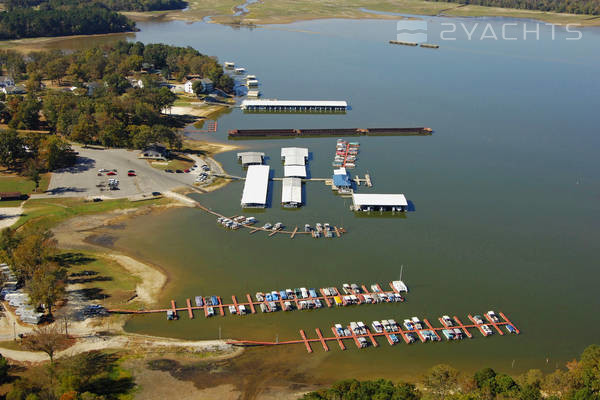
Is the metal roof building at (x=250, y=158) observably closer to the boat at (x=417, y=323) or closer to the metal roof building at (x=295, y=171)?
the metal roof building at (x=295, y=171)

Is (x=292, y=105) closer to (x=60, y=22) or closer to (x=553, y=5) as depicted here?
(x=60, y=22)

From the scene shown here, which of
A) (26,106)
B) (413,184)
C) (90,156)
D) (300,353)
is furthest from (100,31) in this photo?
(300,353)

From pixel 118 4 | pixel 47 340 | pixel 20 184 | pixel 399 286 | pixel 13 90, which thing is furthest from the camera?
pixel 118 4

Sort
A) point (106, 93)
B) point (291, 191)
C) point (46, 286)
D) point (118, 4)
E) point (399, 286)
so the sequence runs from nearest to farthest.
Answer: point (46, 286), point (399, 286), point (291, 191), point (106, 93), point (118, 4)

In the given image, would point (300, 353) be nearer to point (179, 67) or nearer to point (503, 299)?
point (503, 299)

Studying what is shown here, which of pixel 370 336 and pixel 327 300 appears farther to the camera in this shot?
pixel 327 300

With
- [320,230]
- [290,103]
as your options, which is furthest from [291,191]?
[290,103]

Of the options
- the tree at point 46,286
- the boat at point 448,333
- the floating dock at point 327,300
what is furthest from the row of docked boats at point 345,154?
the tree at point 46,286
